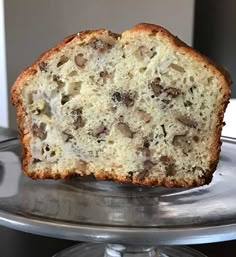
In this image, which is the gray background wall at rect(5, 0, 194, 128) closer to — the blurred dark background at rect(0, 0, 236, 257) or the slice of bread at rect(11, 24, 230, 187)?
the blurred dark background at rect(0, 0, 236, 257)

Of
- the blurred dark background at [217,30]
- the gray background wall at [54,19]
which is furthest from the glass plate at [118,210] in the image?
the blurred dark background at [217,30]

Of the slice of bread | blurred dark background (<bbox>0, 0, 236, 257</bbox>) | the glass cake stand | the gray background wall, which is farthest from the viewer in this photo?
blurred dark background (<bbox>0, 0, 236, 257</bbox>)

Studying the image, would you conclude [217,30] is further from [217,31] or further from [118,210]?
[118,210]

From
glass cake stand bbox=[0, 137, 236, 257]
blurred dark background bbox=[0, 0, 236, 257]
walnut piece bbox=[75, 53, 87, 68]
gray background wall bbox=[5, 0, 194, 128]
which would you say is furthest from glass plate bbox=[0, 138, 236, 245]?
blurred dark background bbox=[0, 0, 236, 257]

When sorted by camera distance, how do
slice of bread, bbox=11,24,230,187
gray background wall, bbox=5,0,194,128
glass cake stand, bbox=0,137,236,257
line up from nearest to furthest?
glass cake stand, bbox=0,137,236,257 → slice of bread, bbox=11,24,230,187 → gray background wall, bbox=5,0,194,128

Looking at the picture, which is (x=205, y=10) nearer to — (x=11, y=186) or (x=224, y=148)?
(x=224, y=148)

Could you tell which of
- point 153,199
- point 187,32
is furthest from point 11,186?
point 187,32

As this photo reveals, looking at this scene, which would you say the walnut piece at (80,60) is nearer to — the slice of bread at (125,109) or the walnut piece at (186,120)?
the slice of bread at (125,109)
